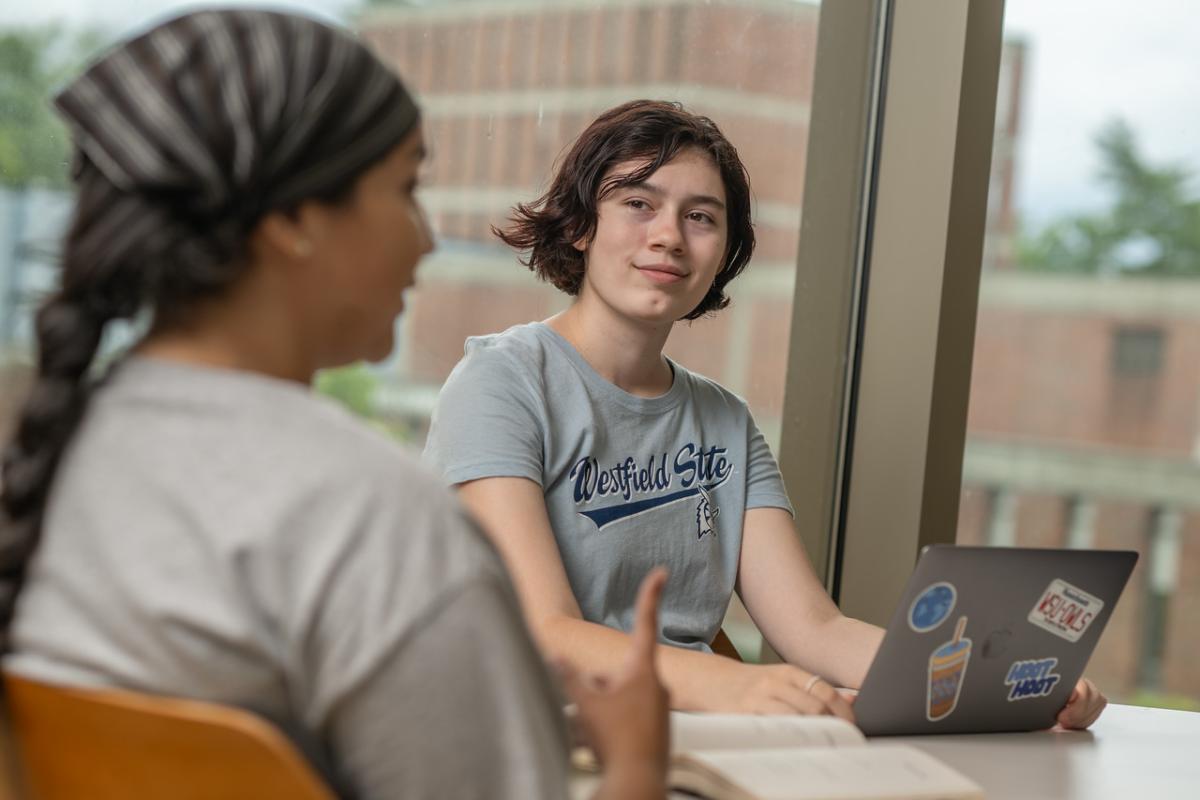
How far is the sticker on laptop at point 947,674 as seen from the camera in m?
1.39

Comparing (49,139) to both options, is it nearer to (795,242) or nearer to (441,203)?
(441,203)

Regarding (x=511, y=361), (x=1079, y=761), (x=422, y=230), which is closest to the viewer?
(x=422, y=230)

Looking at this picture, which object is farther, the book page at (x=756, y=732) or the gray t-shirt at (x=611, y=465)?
the gray t-shirt at (x=611, y=465)

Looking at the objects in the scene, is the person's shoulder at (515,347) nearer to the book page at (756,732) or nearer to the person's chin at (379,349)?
the book page at (756,732)

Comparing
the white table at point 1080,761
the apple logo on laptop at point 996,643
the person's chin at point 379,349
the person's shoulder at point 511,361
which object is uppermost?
the person's chin at point 379,349

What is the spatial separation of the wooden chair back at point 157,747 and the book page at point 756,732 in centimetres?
52

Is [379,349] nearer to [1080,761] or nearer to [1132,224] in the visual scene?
[1080,761]

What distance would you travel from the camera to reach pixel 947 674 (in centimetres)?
142

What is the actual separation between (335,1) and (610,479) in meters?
0.88

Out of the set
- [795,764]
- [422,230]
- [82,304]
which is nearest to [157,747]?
[82,304]

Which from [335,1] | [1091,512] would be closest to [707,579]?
[335,1]

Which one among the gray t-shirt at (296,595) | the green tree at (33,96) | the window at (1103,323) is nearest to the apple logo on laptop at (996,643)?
the gray t-shirt at (296,595)

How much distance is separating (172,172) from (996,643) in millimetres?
1019

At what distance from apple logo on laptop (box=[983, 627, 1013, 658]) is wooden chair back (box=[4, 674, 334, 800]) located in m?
0.90
